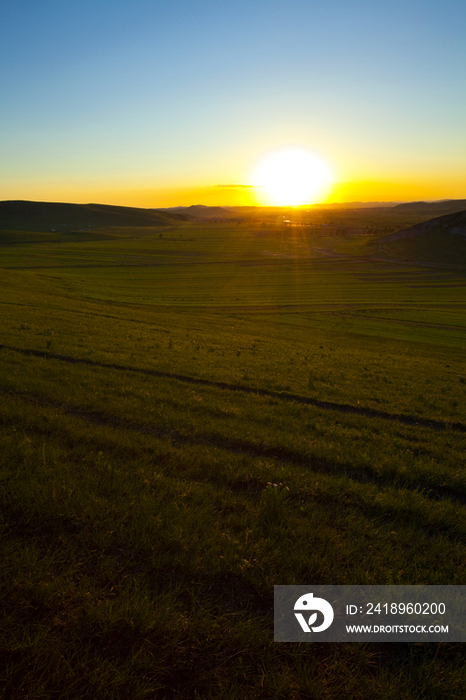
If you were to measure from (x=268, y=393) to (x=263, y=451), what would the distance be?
4782 mm

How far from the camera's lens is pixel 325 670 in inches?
148

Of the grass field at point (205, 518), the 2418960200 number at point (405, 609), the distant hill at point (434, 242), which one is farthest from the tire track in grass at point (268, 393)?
the distant hill at point (434, 242)

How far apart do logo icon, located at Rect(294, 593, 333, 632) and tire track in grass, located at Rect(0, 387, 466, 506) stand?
3.08 meters

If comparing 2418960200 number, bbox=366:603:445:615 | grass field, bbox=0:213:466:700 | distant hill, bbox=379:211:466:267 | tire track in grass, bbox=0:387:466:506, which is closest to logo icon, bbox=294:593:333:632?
grass field, bbox=0:213:466:700

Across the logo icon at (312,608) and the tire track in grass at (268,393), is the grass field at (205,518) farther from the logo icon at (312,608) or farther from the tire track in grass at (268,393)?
the logo icon at (312,608)

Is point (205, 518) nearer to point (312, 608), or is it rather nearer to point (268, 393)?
point (312, 608)

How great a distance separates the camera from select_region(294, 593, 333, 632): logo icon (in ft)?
14.1

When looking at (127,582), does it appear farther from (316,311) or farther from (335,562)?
(316,311)

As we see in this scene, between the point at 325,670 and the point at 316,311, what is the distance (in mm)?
59210

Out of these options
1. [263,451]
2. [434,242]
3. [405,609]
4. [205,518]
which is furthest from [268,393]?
[434,242]

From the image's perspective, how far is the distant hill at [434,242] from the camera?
143275 millimetres

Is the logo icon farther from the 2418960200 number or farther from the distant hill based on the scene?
the distant hill

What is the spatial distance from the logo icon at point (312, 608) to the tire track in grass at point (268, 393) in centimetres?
774

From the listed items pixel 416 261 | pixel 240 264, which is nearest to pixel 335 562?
pixel 240 264
